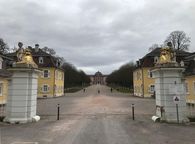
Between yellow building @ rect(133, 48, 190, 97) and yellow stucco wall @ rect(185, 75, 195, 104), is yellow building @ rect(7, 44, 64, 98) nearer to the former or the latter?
yellow building @ rect(133, 48, 190, 97)

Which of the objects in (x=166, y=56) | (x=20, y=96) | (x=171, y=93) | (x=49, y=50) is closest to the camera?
(x=171, y=93)

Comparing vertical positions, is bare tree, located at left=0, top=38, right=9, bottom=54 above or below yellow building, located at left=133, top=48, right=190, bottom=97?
above

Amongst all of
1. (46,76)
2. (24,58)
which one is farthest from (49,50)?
(24,58)

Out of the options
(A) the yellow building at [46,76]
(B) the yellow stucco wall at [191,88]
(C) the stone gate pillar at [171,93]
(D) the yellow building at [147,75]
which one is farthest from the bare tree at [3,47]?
(C) the stone gate pillar at [171,93]

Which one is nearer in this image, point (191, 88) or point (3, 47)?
point (191, 88)

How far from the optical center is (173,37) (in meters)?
53.6

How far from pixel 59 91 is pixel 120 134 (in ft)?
134

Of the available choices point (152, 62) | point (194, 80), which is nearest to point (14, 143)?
point (194, 80)

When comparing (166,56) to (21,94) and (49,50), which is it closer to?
(21,94)

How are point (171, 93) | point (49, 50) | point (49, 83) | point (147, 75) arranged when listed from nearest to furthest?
1. point (171, 93)
2. point (147, 75)
3. point (49, 83)
4. point (49, 50)

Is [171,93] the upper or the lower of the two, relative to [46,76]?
lower

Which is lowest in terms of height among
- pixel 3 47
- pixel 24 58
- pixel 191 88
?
Result: pixel 191 88

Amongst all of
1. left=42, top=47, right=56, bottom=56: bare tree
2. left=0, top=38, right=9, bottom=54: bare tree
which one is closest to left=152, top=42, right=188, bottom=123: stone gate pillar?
left=0, top=38, right=9, bottom=54: bare tree

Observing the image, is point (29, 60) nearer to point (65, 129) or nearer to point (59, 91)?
point (65, 129)
